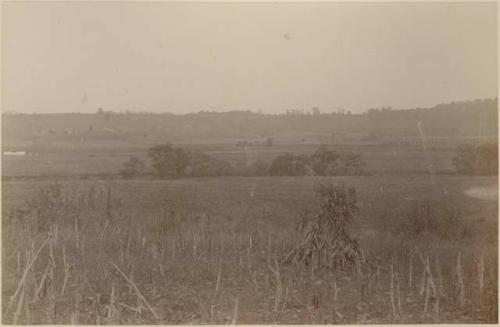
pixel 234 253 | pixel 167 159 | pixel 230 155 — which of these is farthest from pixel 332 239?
pixel 167 159

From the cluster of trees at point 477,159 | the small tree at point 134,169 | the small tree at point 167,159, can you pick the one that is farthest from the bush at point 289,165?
the cluster of trees at point 477,159

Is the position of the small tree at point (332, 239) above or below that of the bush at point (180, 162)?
below

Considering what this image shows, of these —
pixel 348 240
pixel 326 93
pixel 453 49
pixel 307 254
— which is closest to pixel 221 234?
pixel 307 254

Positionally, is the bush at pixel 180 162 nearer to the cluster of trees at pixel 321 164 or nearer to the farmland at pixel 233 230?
the farmland at pixel 233 230

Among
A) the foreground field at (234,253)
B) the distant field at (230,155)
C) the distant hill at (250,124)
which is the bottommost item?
the foreground field at (234,253)

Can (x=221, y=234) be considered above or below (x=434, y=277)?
above

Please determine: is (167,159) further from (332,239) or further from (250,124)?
(332,239)

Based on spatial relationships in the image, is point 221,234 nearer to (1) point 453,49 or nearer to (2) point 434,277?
(2) point 434,277
